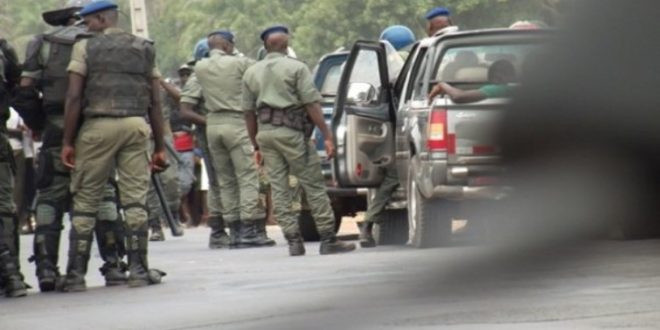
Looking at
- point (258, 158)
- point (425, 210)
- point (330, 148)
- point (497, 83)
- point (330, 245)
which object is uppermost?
point (497, 83)

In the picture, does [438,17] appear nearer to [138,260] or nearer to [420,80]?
[138,260]

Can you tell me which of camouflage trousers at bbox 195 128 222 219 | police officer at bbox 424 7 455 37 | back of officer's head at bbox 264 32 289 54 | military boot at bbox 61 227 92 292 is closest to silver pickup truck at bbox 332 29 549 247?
back of officer's head at bbox 264 32 289 54

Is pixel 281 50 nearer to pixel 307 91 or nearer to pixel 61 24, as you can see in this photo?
pixel 307 91

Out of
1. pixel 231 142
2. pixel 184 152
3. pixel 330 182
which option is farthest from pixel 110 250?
pixel 184 152

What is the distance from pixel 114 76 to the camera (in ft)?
33.1

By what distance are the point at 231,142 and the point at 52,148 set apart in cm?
466

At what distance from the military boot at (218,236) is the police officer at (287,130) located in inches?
85.5

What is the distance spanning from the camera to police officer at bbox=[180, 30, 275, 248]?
14727 mm

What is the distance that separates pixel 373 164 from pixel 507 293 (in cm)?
1272

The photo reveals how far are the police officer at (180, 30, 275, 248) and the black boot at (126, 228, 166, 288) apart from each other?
12.9 feet

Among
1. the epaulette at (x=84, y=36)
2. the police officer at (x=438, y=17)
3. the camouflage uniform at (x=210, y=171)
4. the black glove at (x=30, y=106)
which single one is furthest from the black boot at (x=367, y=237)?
the police officer at (x=438, y=17)

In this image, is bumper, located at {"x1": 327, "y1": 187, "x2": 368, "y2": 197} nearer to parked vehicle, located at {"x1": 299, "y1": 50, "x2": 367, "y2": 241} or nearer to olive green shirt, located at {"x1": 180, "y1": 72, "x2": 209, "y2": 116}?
parked vehicle, located at {"x1": 299, "y1": 50, "x2": 367, "y2": 241}

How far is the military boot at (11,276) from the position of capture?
1028 cm

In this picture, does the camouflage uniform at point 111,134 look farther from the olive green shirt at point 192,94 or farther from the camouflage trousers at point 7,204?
the olive green shirt at point 192,94
